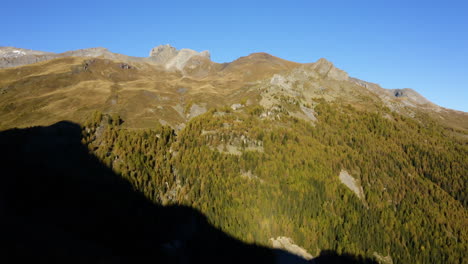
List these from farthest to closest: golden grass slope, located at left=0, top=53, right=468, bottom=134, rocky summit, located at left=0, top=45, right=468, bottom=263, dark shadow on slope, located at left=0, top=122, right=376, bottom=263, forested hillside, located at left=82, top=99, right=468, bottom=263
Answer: golden grass slope, located at left=0, top=53, right=468, bottom=134 < forested hillside, located at left=82, top=99, right=468, bottom=263 < rocky summit, located at left=0, top=45, right=468, bottom=263 < dark shadow on slope, located at left=0, top=122, right=376, bottom=263

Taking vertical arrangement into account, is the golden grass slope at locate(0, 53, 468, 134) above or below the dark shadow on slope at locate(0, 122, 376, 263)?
above

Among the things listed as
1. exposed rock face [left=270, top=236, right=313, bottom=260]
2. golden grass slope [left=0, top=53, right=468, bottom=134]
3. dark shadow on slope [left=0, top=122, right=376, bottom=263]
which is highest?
golden grass slope [left=0, top=53, right=468, bottom=134]

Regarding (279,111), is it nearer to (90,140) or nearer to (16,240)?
(90,140)

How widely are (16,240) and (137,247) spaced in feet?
74.5

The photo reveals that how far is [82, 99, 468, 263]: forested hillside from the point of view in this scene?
206ft

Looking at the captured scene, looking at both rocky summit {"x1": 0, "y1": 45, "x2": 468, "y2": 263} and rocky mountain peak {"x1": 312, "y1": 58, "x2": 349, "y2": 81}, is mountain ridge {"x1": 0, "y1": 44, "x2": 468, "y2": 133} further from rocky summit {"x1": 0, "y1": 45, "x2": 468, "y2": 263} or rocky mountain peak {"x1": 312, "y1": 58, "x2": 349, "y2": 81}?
rocky summit {"x1": 0, "y1": 45, "x2": 468, "y2": 263}

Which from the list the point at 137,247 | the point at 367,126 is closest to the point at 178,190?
the point at 137,247

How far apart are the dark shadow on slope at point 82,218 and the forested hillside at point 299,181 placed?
12.6 ft

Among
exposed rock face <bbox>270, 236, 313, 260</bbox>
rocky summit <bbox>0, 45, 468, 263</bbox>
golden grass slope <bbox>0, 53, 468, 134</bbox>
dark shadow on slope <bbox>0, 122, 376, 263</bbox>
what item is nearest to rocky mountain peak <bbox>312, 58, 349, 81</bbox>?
golden grass slope <bbox>0, 53, 468, 134</bbox>

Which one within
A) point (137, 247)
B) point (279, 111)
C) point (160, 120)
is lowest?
point (137, 247)

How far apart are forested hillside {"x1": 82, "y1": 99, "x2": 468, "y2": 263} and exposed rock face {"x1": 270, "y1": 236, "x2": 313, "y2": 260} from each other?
118cm

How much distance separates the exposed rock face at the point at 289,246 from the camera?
59094mm

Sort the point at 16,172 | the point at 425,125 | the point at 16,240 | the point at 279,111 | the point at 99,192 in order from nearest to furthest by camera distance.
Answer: the point at 16,240 → the point at 16,172 → the point at 99,192 → the point at 279,111 → the point at 425,125

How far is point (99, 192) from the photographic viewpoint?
51.5 metres
